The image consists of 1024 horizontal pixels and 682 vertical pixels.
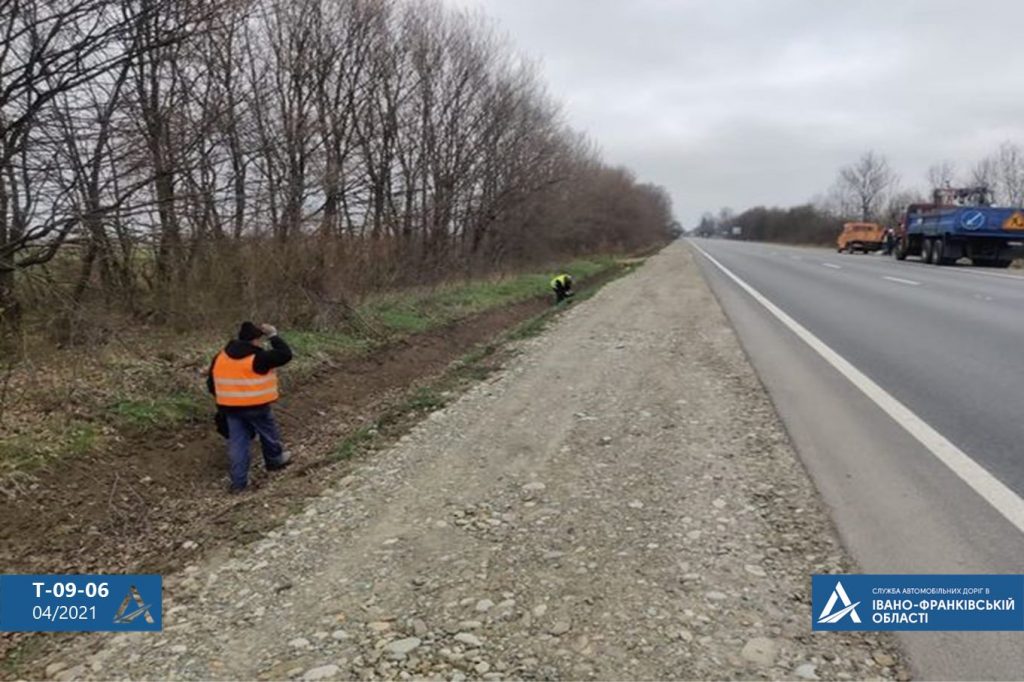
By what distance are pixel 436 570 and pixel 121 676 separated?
4.59 feet

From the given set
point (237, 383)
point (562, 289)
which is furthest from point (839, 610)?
point (562, 289)

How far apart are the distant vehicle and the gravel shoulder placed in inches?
2048

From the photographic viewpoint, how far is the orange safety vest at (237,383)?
5410 millimetres

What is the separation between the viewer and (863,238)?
50.8 m

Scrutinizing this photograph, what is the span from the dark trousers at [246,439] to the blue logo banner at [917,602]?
4236 mm

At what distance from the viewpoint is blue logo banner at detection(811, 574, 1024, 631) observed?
282 centimetres

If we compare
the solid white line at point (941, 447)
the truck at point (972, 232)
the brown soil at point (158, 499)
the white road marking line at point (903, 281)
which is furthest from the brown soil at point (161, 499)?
the truck at point (972, 232)

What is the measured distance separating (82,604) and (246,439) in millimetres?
2164

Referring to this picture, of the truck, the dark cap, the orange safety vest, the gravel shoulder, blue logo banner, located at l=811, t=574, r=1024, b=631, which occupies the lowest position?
blue logo banner, located at l=811, t=574, r=1024, b=631

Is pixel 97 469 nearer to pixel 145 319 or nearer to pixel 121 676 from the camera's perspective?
pixel 121 676

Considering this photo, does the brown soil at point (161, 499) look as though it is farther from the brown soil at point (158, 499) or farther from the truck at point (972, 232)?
the truck at point (972, 232)

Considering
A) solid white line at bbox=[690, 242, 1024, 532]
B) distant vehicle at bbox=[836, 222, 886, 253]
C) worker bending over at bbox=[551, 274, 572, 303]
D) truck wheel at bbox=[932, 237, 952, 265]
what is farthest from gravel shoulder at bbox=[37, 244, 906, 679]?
distant vehicle at bbox=[836, 222, 886, 253]

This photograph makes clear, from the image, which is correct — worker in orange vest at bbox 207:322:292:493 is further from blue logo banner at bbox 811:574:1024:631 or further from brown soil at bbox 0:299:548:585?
blue logo banner at bbox 811:574:1024:631

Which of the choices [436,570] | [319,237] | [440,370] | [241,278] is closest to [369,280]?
[319,237]
